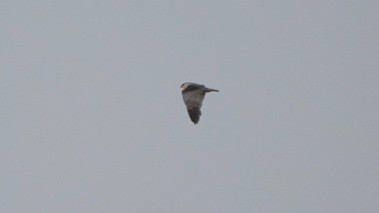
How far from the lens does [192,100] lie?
42281mm

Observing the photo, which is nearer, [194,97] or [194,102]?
[194,102]

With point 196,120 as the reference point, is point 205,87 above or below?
above

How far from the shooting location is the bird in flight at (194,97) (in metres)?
41.7

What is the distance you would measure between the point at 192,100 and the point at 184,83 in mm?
2277

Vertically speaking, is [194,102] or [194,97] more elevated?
[194,97]

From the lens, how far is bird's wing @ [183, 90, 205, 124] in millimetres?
41688

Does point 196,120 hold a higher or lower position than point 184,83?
lower

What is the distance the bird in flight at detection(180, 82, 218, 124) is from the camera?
41.7m

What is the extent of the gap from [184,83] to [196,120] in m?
3.87

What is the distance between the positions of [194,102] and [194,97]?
1.41 feet

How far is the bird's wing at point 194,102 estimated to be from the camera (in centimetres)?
4169

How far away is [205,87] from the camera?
42906 mm

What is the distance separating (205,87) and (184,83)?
77.6 inches

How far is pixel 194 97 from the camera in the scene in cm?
4238
